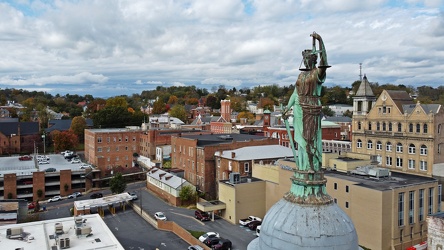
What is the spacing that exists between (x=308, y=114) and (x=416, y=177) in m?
27.3

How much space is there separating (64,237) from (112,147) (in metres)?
43.0

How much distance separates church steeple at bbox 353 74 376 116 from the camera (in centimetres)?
5462

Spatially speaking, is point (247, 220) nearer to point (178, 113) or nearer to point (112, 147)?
point (112, 147)

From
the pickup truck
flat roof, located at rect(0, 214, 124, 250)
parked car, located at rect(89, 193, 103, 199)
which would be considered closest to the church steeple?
the pickup truck

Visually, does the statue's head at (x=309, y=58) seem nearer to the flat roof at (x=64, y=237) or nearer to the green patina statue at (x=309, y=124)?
the green patina statue at (x=309, y=124)

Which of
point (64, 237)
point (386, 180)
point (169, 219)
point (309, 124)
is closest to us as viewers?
point (309, 124)

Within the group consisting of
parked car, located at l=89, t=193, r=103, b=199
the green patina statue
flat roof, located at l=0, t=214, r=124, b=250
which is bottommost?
parked car, located at l=89, t=193, r=103, b=199

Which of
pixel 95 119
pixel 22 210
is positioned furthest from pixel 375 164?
pixel 95 119

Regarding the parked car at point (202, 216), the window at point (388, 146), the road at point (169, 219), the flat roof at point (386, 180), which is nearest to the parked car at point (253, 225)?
the road at point (169, 219)

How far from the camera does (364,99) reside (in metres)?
54.7

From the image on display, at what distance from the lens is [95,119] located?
315 feet

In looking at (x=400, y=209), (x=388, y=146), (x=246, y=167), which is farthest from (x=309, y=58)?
(x=388, y=146)

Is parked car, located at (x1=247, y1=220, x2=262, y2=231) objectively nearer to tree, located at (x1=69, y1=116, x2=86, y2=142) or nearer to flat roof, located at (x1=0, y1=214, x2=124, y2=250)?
flat roof, located at (x1=0, y1=214, x2=124, y2=250)

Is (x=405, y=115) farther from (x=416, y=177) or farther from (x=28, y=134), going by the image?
(x=28, y=134)
